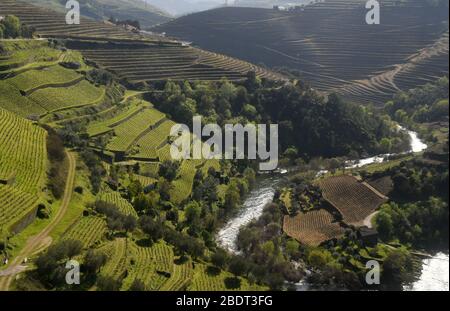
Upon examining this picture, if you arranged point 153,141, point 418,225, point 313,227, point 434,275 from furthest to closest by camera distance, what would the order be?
point 153,141 → point 313,227 → point 418,225 → point 434,275

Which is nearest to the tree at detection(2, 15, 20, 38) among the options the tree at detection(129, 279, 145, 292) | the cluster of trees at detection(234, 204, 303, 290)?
the cluster of trees at detection(234, 204, 303, 290)

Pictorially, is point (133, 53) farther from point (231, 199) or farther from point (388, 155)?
point (388, 155)

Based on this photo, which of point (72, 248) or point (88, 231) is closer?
point (72, 248)

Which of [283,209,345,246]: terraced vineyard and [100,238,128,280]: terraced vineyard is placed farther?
[283,209,345,246]: terraced vineyard

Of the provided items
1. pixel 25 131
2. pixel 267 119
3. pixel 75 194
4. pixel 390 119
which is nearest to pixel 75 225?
pixel 75 194

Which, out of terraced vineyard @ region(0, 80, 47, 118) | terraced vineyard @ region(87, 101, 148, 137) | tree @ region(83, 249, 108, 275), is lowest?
tree @ region(83, 249, 108, 275)

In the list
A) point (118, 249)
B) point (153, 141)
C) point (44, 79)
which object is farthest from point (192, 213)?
point (44, 79)

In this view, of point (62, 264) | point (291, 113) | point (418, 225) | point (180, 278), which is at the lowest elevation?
point (418, 225)

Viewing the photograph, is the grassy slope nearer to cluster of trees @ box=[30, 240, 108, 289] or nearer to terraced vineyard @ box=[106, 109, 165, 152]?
cluster of trees @ box=[30, 240, 108, 289]
